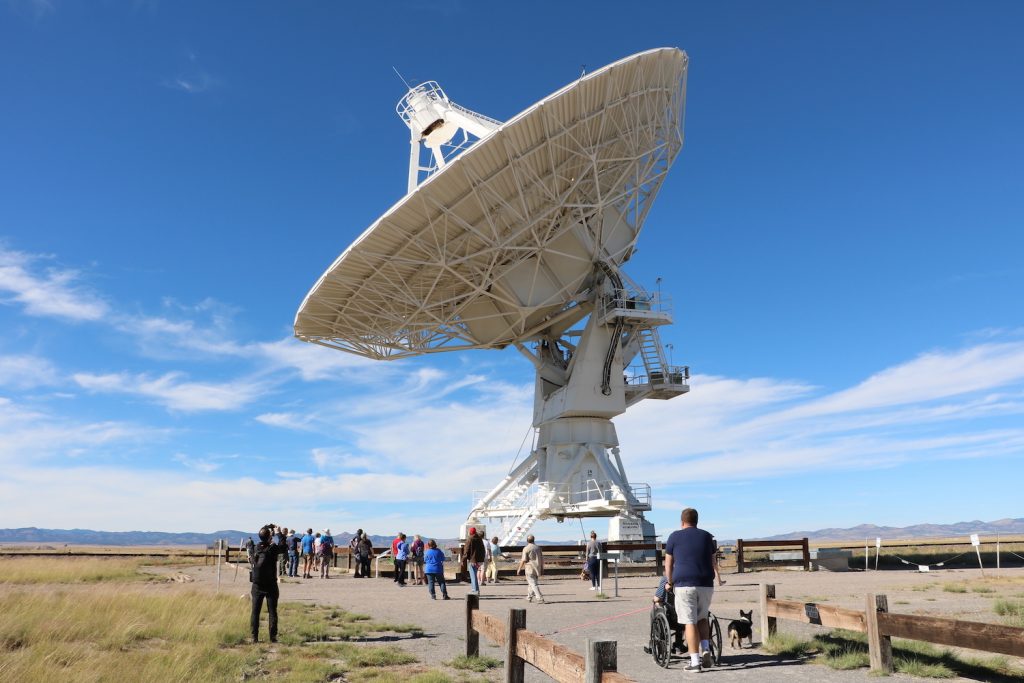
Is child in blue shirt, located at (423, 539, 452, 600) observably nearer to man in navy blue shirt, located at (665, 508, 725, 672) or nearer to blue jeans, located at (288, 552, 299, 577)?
blue jeans, located at (288, 552, 299, 577)

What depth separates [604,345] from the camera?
3061 centimetres

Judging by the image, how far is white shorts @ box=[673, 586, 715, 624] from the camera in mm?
7875

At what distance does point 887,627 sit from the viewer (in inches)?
300

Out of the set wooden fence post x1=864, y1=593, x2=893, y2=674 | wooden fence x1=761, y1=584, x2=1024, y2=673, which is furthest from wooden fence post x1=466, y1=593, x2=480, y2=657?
wooden fence post x1=864, y1=593, x2=893, y2=674

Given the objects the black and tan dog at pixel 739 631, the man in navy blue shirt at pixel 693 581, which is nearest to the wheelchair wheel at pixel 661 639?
the man in navy blue shirt at pixel 693 581

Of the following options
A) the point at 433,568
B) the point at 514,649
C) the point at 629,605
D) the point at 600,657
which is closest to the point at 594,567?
the point at 629,605

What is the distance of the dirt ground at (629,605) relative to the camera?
27.9 ft

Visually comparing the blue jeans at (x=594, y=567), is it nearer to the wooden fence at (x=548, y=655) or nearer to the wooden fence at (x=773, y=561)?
the wooden fence at (x=773, y=561)

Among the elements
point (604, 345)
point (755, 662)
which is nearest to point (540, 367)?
point (604, 345)

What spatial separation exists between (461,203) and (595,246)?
774 centimetres

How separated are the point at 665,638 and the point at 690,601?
2.55ft

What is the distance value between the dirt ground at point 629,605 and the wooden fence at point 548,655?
12 centimetres

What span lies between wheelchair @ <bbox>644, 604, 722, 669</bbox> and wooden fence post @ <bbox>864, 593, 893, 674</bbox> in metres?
1.46

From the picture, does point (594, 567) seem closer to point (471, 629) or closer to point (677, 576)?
point (471, 629)
